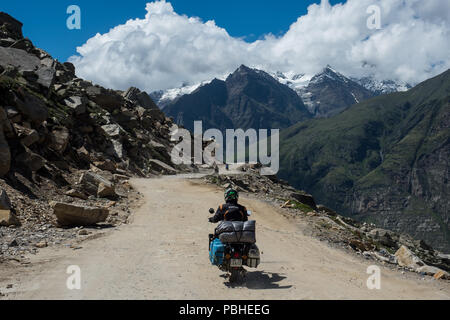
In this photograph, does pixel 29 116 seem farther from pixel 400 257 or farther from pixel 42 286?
pixel 400 257

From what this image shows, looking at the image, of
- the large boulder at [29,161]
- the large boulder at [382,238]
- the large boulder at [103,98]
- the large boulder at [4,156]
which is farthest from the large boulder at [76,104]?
the large boulder at [382,238]

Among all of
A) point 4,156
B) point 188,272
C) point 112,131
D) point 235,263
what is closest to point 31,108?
point 4,156

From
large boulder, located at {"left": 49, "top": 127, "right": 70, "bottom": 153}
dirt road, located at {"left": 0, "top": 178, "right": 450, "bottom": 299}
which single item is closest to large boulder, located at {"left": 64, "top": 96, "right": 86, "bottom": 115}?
large boulder, located at {"left": 49, "top": 127, "right": 70, "bottom": 153}

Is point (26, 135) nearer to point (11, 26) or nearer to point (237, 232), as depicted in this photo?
point (237, 232)

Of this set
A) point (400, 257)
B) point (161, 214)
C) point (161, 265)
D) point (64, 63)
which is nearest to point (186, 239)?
point (161, 265)

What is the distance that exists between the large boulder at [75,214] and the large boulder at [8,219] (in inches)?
61.7

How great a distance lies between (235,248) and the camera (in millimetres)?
10555

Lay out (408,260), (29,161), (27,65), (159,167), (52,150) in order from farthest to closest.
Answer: (159,167)
(27,65)
(52,150)
(29,161)
(408,260)

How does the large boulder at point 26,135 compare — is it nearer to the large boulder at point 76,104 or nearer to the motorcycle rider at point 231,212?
the large boulder at point 76,104

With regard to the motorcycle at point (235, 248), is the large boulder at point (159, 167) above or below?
above

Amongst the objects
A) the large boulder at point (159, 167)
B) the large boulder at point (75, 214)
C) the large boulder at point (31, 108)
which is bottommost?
the large boulder at point (75, 214)

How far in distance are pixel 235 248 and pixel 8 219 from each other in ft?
32.3

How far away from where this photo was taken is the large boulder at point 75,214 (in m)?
16.7
